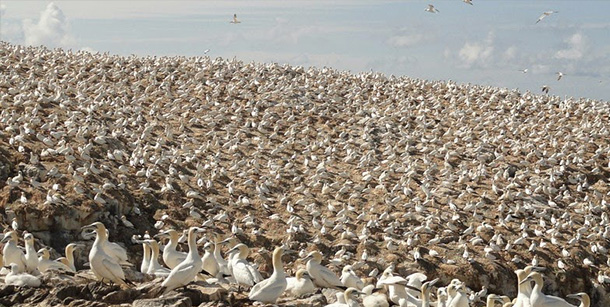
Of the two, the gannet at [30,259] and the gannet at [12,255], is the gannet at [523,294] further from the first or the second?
the gannet at [12,255]

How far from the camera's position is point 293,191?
30766mm

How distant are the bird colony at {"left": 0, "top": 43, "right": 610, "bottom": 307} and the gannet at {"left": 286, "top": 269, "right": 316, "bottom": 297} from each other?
0.04m

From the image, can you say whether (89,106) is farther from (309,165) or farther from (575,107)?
(575,107)

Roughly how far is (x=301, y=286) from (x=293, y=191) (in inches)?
604

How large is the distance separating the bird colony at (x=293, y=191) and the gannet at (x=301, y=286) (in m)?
0.04

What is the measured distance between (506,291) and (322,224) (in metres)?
6.70

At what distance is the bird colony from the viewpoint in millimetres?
16844

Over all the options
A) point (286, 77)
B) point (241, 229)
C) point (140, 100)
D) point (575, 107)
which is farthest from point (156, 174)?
point (575, 107)

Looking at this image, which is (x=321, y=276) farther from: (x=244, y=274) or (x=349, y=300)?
(x=349, y=300)

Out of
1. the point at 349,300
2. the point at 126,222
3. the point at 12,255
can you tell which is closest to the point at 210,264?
the point at 12,255

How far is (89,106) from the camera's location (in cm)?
3700

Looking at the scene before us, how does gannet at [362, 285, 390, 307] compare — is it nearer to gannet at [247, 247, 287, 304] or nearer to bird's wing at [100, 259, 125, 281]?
gannet at [247, 247, 287, 304]

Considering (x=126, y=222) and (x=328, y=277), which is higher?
(x=328, y=277)

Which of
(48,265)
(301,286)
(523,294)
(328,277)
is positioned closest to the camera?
(301,286)
